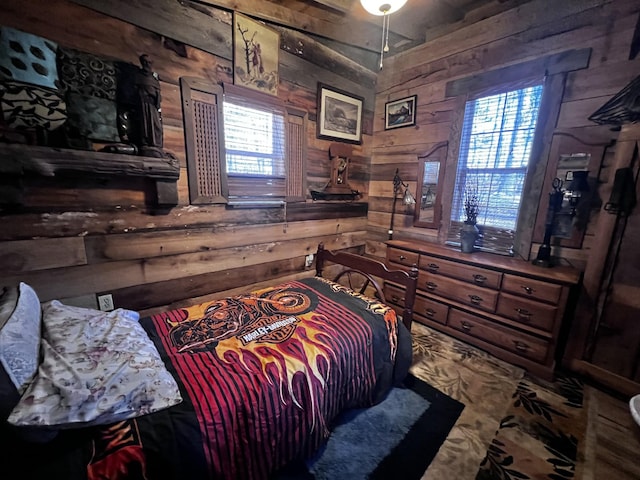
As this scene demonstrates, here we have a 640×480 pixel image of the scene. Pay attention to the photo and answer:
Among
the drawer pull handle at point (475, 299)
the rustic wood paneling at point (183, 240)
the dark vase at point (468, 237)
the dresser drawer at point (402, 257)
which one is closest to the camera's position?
the rustic wood paneling at point (183, 240)

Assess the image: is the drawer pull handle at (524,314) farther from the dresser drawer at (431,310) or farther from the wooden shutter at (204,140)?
the wooden shutter at (204,140)

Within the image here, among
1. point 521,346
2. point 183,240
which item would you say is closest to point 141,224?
point 183,240

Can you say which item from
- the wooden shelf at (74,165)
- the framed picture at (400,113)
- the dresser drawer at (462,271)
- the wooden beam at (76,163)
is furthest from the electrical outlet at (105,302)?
the framed picture at (400,113)

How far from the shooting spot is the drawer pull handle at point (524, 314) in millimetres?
1921

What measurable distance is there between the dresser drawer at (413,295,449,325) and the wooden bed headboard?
0.62 metres

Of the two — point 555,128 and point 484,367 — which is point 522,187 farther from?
point 484,367

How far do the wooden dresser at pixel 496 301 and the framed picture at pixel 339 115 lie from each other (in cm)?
141

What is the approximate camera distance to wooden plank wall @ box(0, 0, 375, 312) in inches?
55.3

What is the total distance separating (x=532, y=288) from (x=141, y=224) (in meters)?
2.86

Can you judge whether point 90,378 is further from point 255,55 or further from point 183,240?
point 255,55

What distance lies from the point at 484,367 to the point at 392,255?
1.23 metres

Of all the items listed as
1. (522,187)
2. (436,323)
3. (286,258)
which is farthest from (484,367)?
(286,258)

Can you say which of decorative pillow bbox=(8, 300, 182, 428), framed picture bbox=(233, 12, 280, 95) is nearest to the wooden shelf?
decorative pillow bbox=(8, 300, 182, 428)

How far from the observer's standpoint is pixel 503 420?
1574mm
